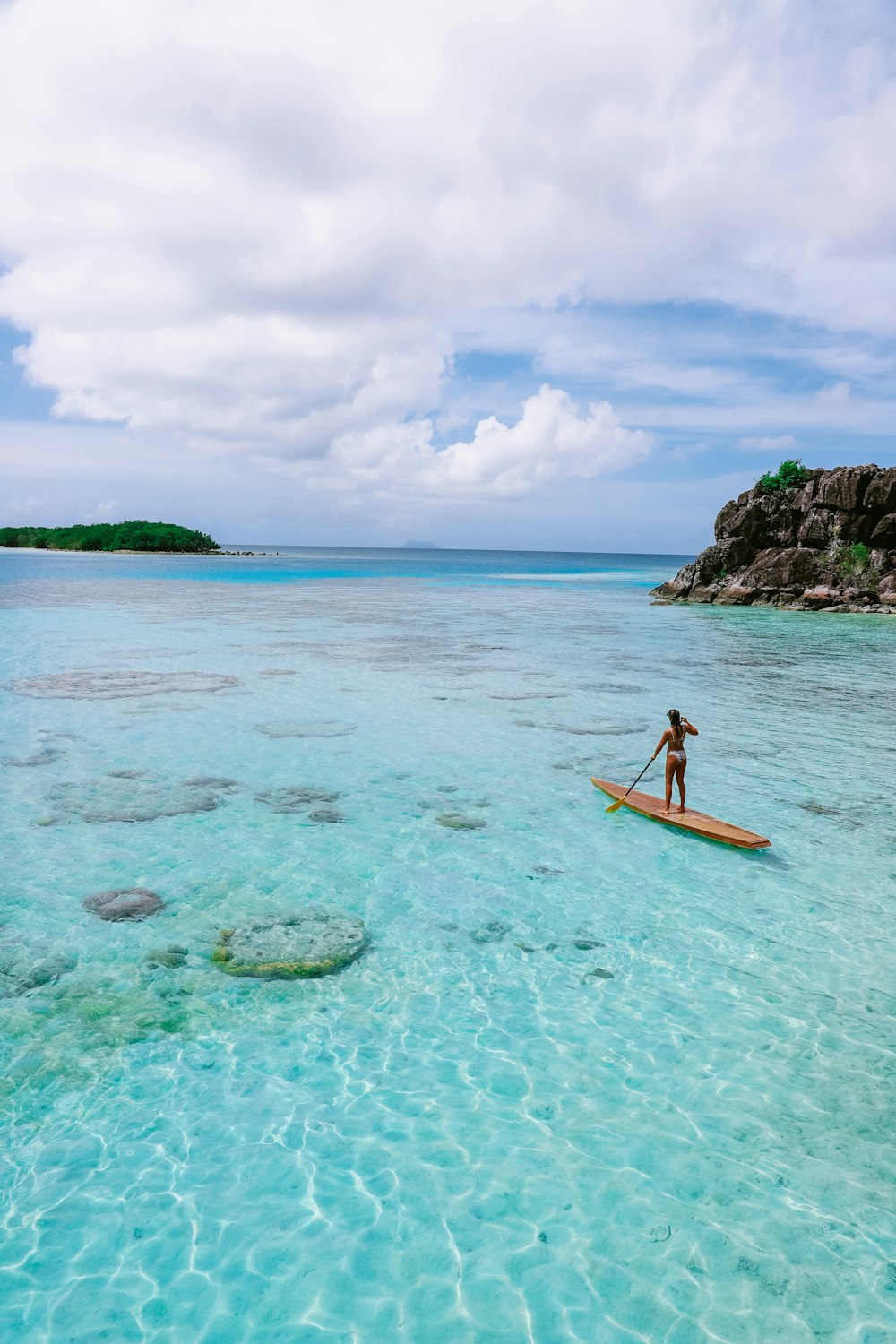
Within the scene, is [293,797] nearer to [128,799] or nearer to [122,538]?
[128,799]

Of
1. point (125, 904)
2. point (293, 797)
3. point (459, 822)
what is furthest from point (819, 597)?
point (125, 904)

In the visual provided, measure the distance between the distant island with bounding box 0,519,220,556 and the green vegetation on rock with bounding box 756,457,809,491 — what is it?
5641 inches

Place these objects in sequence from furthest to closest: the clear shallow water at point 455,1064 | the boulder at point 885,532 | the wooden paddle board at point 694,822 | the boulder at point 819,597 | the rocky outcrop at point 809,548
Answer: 1. the rocky outcrop at point 809,548
2. the boulder at point 885,532
3. the boulder at point 819,597
4. the wooden paddle board at point 694,822
5. the clear shallow water at point 455,1064

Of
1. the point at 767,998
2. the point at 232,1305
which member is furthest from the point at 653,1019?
the point at 232,1305

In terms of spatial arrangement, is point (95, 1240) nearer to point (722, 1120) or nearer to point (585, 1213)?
point (585, 1213)

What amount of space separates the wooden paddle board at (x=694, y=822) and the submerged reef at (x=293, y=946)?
241 inches

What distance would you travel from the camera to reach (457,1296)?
5.23 meters

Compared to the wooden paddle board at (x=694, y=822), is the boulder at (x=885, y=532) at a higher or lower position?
higher

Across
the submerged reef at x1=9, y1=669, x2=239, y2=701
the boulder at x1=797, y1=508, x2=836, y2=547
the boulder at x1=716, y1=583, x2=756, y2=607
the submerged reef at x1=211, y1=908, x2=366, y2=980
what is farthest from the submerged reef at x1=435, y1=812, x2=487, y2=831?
the boulder at x1=797, y1=508, x2=836, y2=547

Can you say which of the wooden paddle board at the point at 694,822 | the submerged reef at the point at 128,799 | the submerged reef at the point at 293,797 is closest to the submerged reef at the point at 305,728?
the submerged reef at the point at 293,797

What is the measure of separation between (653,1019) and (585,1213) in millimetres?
2616

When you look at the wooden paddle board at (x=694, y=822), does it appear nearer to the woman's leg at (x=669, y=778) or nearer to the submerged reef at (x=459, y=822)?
the woman's leg at (x=669, y=778)

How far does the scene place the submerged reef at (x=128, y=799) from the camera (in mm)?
13547

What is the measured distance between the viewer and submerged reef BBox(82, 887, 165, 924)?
32.9ft
